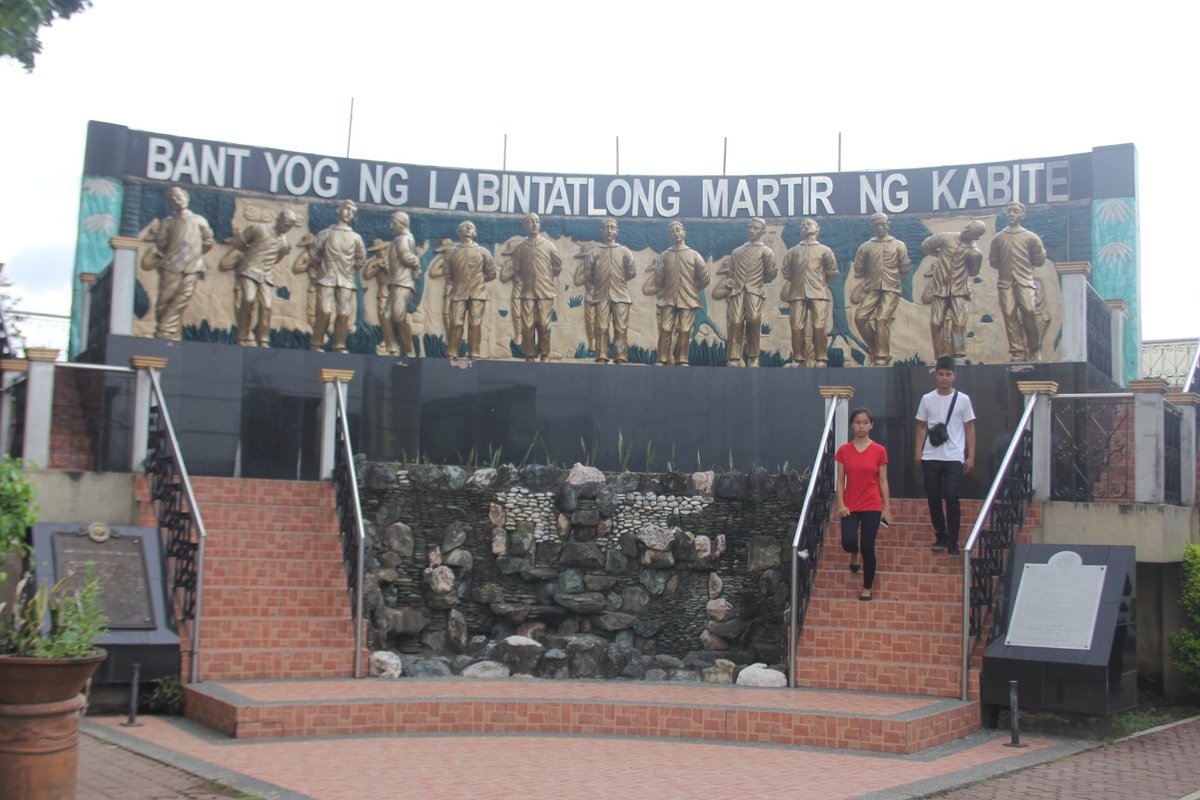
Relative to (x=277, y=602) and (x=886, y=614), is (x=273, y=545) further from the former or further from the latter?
(x=886, y=614)

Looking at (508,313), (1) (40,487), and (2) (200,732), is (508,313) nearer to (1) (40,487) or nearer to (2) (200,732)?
(1) (40,487)

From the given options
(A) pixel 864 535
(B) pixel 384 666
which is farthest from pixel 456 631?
(A) pixel 864 535

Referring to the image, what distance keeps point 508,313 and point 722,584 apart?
7029 millimetres

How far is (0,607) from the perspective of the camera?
21.0ft

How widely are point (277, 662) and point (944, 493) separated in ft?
18.9

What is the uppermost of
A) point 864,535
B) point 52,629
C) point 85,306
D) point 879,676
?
point 85,306

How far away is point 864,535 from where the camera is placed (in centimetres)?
1066

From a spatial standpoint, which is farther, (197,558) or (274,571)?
(274,571)

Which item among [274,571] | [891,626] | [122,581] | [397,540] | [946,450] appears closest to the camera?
[122,581]

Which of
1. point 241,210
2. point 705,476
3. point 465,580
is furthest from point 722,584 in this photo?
point 241,210

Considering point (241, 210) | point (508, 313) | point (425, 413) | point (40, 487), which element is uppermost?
point (241, 210)

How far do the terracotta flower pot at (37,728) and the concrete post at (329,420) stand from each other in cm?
651

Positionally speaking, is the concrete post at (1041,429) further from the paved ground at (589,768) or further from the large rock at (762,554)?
the paved ground at (589,768)

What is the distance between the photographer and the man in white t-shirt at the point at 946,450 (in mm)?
10883
